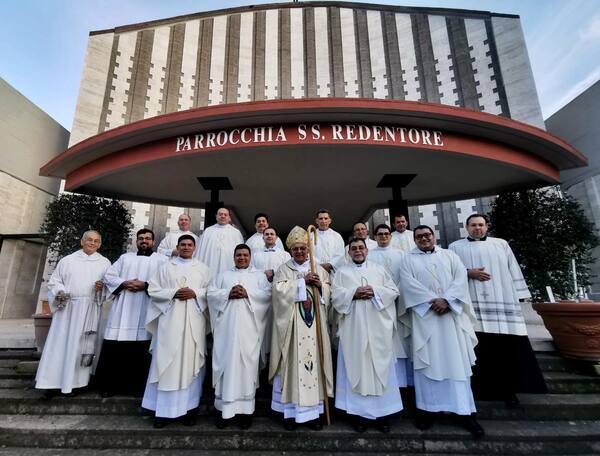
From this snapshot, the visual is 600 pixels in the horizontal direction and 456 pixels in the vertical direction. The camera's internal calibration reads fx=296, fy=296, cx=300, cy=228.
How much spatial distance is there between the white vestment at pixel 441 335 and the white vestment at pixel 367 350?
9.6 inches

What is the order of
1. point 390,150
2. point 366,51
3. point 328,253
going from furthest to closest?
point 366,51 → point 390,150 → point 328,253

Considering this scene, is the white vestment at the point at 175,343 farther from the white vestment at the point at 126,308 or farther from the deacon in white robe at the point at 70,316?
the deacon in white robe at the point at 70,316

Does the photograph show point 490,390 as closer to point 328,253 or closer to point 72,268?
point 328,253

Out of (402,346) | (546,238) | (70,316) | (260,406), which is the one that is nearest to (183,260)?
(70,316)

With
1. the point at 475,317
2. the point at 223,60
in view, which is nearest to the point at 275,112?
the point at 475,317

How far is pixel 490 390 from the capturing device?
11.2 ft

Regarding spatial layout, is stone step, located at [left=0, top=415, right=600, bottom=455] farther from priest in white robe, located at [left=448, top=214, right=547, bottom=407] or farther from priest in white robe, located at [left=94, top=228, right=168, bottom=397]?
priest in white robe, located at [left=94, top=228, right=168, bottom=397]

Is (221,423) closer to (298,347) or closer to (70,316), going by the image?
(298,347)

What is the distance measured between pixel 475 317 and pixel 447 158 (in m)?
3.53

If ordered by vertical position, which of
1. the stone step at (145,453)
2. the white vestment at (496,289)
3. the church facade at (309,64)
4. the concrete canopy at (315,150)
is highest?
the church facade at (309,64)

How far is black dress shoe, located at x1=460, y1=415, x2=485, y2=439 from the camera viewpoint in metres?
2.79

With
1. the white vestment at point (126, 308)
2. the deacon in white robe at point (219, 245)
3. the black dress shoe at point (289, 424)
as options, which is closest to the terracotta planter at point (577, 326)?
the black dress shoe at point (289, 424)

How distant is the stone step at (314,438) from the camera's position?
9.03ft

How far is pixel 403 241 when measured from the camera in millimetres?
4938
